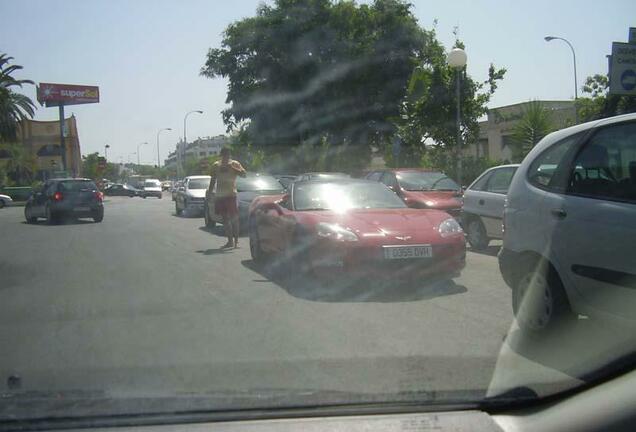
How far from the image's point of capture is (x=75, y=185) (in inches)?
819

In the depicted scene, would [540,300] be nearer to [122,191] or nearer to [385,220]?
[385,220]

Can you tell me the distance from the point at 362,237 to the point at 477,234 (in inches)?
180

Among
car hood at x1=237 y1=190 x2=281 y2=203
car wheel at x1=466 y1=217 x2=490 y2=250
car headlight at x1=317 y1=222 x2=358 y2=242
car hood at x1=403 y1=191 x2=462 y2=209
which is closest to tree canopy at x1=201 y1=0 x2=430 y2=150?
car hood at x1=237 y1=190 x2=281 y2=203

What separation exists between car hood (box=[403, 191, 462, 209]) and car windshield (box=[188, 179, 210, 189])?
35.5ft

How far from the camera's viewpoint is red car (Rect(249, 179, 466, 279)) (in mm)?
7062

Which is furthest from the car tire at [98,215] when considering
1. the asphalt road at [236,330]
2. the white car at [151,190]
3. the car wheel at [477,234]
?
the white car at [151,190]

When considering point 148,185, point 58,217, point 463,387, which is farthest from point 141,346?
point 148,185

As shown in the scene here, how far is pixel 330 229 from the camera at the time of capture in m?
7.31

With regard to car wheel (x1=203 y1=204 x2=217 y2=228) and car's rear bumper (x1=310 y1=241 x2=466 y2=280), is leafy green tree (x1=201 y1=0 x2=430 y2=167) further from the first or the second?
car's rear bumper (x1=310 y1=241 x2=466 y2=280)

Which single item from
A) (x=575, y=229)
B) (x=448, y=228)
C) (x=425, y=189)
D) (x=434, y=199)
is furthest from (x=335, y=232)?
(x=425, y=189)

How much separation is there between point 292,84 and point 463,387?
1253 inches

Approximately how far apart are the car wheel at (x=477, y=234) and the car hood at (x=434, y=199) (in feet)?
6.65

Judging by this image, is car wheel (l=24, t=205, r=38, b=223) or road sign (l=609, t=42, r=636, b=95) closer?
road sign (l=609, t=42, r=636, b=95)

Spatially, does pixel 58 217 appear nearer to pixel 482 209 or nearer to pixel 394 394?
pixel 482 209
